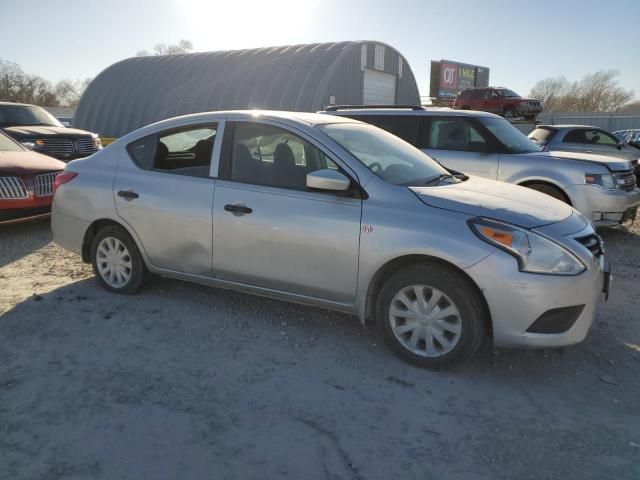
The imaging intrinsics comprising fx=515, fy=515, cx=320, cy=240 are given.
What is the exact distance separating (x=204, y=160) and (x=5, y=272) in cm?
290

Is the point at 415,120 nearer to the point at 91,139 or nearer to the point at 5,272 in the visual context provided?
the point at 5,272

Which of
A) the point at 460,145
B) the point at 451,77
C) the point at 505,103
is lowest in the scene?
the point at 460,145

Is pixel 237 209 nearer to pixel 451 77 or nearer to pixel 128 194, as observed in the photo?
pixel 128 194

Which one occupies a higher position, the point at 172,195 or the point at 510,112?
the point at 510,112

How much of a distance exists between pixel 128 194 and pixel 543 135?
9.58 meters

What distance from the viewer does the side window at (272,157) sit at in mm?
3839

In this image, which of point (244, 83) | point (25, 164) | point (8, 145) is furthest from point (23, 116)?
point (244, 83)

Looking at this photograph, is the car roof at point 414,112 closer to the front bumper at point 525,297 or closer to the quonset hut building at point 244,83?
the front bumper at point 525,297

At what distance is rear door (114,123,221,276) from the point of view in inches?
163

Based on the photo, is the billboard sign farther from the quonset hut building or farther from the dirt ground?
the dirt ground

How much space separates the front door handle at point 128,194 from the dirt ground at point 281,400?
94 centimetres

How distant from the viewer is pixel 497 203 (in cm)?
351

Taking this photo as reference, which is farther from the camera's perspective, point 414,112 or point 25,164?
point 414,112

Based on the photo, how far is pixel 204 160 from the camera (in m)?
4.23
